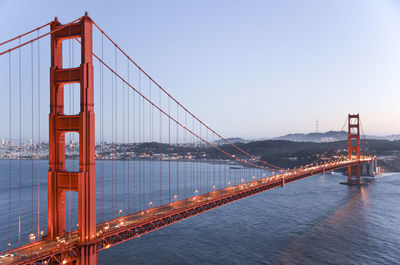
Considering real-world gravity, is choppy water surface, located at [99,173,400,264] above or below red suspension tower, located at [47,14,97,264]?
below

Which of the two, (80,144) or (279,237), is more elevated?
(80,144)

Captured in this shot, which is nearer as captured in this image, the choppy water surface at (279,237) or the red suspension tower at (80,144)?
the red suspension tower at (80,144)

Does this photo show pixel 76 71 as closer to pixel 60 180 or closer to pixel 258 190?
pixel 60 180

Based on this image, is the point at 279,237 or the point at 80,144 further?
the point at 279,237

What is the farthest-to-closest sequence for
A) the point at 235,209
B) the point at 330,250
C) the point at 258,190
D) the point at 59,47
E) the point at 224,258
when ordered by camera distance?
the point at 235,209 < the point at 258,190 < the point at 330,250 < the point at 224,258 < the point at 59,47

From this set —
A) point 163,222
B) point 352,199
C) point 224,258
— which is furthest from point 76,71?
point 352,199

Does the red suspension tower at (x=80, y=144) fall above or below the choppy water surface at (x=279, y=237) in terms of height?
above

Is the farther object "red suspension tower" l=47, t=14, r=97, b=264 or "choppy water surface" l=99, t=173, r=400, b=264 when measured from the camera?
"choppy water surface" l=99, t=173, r=400, b=264

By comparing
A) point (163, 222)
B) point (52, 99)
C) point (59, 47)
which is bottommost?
point (163, 222)
